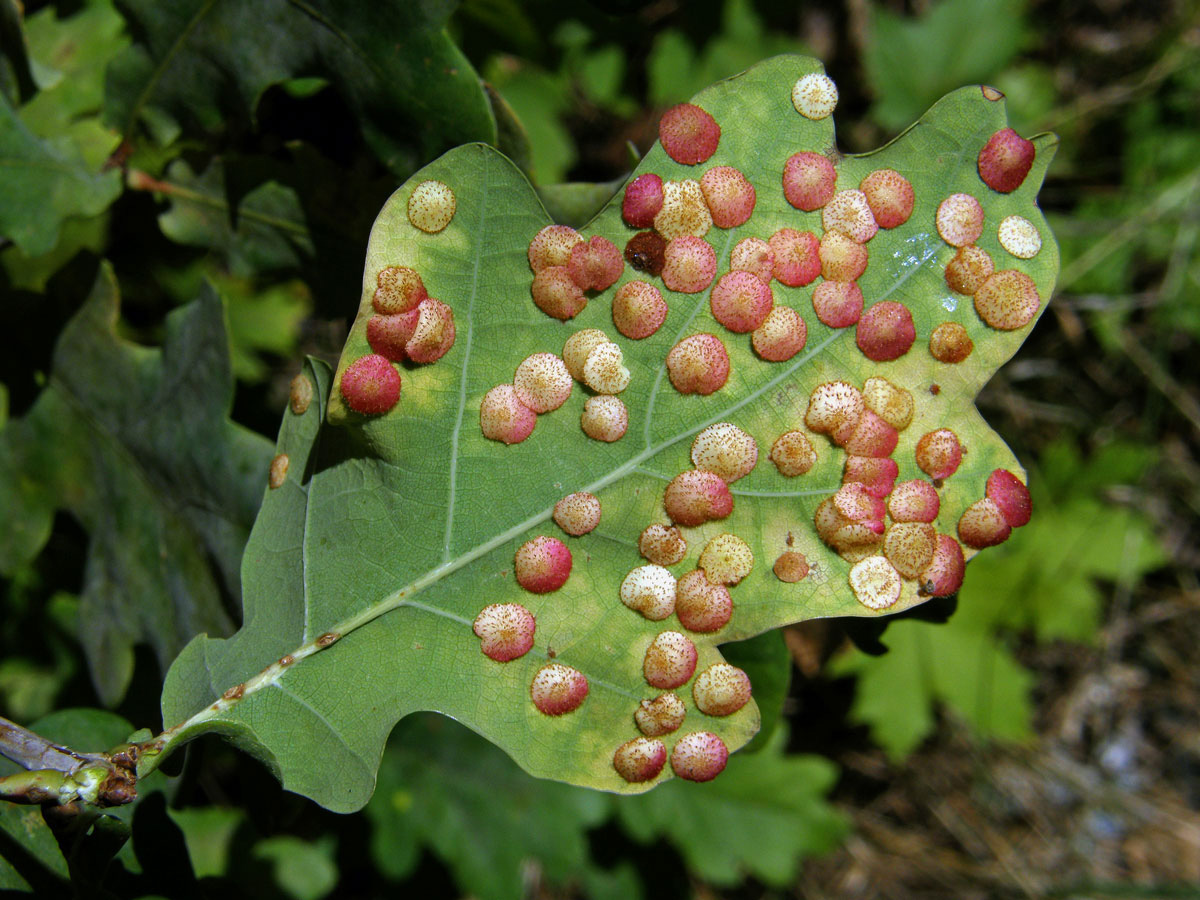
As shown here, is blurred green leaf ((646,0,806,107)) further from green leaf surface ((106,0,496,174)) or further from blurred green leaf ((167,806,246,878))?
blurred green leaf ((167,806,246,878))

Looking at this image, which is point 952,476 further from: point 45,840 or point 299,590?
point 45,840

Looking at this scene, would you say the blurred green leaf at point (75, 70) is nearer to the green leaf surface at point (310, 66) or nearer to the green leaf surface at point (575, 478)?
the green leaf surface at point (310, 66)

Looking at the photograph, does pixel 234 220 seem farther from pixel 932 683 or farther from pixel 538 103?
pixel 932 683

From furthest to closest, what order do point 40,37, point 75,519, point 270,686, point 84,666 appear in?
point 84,666 < point 40,37 < point 75,519 < point 270,686

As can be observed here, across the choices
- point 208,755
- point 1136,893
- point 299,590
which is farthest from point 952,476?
point 1136,893

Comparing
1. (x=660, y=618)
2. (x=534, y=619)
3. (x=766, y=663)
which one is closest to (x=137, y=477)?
(x=534, y=619)

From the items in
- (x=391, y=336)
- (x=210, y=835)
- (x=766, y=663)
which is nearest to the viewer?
(x=391, y=336)
